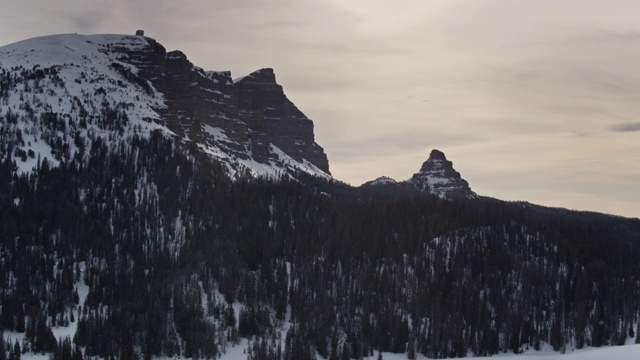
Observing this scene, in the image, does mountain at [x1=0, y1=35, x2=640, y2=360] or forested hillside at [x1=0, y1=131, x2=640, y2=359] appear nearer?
mountain at [x1=0, y1=35, x2=640, y2=360]

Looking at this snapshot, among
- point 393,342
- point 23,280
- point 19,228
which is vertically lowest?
point 393,342

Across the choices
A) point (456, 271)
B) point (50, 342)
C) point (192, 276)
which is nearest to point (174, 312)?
point (192, 276)

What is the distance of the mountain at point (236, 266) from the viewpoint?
124 metres

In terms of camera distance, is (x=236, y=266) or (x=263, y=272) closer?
(x=236, y=266)

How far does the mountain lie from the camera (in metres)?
124

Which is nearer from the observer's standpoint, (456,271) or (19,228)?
(19,228)

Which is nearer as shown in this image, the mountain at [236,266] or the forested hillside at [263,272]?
the mountain at [236,266]

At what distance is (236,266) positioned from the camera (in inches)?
5782

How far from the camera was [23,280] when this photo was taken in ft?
403

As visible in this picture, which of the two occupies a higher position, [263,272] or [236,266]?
[236,266]

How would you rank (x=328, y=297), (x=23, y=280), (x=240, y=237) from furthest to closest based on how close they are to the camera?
(x=240, y=237), (x=328, y=297), (x=23, y=280)

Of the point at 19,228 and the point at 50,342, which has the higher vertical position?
the point at 19,228

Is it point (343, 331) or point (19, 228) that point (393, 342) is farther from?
point (19, 228)

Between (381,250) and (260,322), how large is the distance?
42142 millimetres
